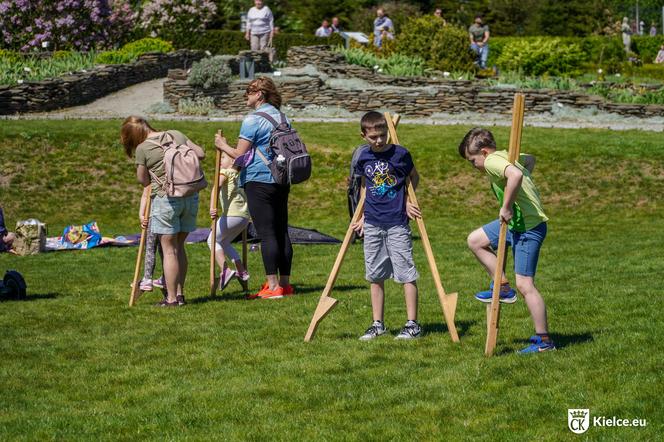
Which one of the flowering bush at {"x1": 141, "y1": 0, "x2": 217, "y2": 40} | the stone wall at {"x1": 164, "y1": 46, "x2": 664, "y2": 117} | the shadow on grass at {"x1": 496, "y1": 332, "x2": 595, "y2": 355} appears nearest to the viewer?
the shadow on grass at {"x1": 496, "y1": 332, "x2": 595, "y2": 355}

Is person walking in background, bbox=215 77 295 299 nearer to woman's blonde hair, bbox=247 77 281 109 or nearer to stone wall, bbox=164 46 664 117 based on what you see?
woman's blonde hair, bbox=247 77 281 109

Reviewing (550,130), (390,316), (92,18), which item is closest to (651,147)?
(550,130)

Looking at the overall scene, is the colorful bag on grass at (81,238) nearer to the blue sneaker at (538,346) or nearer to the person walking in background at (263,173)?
the person walking in background at (263,173)

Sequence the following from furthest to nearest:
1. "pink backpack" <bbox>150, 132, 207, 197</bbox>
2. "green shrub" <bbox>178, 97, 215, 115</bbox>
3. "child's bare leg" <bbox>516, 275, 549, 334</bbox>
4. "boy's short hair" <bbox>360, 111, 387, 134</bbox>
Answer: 1. "green shrub" <bbox>178, 97, 215, 115</bbox>
2. "pink backpack" <bbox>150, 132, 207, 197</bbox>
3. "boy's short hair" <bbox>360, 111, 387, 134</bbox>
4. "child's bare leg" <bbox>516, 275, 549, 334</bbox>

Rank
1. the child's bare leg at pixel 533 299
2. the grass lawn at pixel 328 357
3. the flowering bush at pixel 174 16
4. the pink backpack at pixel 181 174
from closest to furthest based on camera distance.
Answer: the grass lawn at pixel 328 357 → the child's bare leg at pixel 533 299 → the pink backpack at pixel 181 174 → the flowering bush at pixel 174 16

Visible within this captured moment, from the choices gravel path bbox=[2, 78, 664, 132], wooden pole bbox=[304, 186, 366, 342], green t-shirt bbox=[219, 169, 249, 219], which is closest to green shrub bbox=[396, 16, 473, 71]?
gravel path bbox=[2, 78, 664, 132]

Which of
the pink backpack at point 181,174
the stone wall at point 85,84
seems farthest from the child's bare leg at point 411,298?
the stone wall at point 85,84

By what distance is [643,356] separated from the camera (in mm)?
7707

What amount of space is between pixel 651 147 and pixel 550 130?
2755mm

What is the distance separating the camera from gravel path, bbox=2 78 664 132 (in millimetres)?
25219

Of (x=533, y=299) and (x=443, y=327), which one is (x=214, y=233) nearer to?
(x=443, y=327)

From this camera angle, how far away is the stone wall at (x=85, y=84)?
26.9m

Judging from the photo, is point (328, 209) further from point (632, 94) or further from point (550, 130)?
point (632, 94)

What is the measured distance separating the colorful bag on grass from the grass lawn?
0.45 meters
